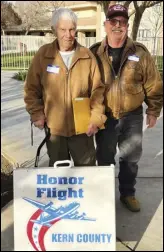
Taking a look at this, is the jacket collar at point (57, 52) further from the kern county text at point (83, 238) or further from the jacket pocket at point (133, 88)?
the kern county text at point (83, 238)

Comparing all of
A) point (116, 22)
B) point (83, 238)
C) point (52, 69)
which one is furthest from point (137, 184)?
point (52, 69)

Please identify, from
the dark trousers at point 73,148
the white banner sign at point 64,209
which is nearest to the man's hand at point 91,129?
the dark trousers at point 73,148

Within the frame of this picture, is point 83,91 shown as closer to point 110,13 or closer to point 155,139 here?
point 110,13

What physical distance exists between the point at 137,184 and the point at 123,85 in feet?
4.81

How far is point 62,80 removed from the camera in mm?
2125

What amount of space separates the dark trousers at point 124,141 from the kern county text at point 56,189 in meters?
0.73

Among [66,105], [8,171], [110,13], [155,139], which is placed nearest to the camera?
[66,105]

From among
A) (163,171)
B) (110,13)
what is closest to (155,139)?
(163,171)

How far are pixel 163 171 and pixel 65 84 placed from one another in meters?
2.30

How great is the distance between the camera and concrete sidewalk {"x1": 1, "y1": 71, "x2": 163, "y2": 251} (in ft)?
9.25

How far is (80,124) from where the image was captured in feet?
7.27

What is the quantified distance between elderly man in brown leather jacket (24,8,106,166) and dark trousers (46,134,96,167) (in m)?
0.12

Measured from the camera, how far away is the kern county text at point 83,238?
7.07 ft

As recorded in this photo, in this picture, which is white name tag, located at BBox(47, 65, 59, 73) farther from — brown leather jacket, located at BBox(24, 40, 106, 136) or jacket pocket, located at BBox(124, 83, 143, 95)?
jacket pocket, located at BBox(124, 83, 143, 95)
